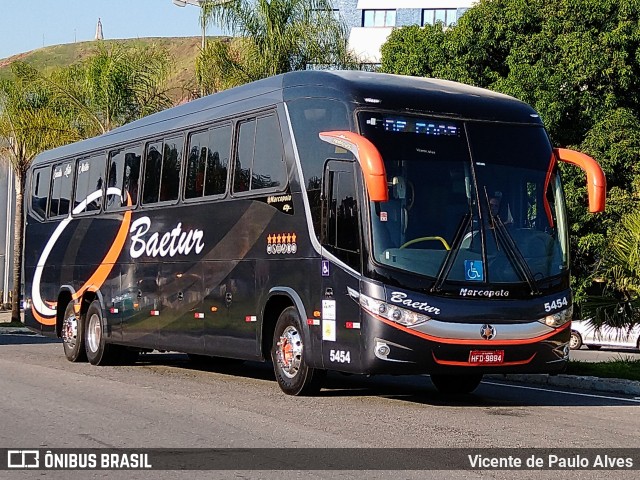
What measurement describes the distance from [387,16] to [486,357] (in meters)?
55.2

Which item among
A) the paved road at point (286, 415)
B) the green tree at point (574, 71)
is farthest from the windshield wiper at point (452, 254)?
the green tree at point (574, 71)

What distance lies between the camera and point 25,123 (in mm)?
43156

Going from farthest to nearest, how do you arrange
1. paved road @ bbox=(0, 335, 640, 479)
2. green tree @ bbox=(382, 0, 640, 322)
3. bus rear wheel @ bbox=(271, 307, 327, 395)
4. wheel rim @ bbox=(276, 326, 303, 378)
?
green tree @ bbox=(382, 0, 640, 322)
wheel rim @ bbox=(276, 326, 303, 378)
bus rear wheel @ bbox=(271, 307, 327, 395)
paved road @ bbox=(0, 335, 640, 479)

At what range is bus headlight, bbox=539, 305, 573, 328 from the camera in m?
13.7

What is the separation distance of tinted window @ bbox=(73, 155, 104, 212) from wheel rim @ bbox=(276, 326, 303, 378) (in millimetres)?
7231

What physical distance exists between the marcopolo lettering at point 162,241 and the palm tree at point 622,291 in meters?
5.69

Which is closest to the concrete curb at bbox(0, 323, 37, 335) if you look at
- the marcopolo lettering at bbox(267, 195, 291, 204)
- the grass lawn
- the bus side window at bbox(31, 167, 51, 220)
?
the bus side window at bbox(31, 167, 51, 220)

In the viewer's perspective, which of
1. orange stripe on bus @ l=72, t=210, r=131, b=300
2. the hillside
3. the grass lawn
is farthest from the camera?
the hillside

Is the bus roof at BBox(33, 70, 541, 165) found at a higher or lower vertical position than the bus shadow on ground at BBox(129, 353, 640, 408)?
higher

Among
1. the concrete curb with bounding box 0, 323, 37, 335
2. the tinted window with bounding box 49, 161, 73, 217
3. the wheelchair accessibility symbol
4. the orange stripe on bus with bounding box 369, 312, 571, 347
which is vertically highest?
the tinted window with bounding box 49, 161, 73, 217

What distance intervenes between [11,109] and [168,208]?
27215mm

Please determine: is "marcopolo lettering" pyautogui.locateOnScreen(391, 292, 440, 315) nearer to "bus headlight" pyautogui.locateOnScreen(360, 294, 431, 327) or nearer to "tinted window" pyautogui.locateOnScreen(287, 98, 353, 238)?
"bus headlight" pyautogui.locateOnScreen(360, 294, 431, 327)

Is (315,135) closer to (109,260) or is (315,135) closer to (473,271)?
(473,271)

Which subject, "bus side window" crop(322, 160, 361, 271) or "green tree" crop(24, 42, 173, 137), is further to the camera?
"green tree" crop(24, 42, 173, 137)
